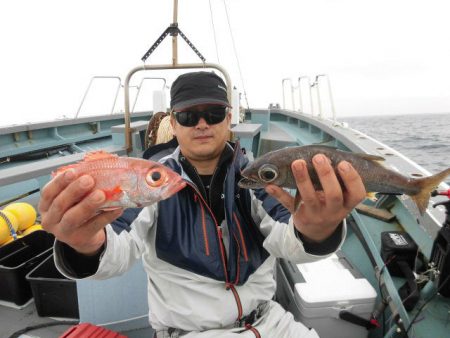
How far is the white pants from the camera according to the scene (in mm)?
1959

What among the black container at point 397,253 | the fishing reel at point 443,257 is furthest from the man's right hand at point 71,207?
the black container at point 397,253

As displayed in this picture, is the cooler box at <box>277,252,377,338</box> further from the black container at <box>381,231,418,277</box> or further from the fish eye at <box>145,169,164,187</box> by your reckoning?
the fish eye at <box>145,169,164,187</box>

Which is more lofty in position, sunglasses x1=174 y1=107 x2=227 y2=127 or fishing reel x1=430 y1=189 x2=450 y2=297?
sunglasses x1=174 y1=107 x2=227 y2=127

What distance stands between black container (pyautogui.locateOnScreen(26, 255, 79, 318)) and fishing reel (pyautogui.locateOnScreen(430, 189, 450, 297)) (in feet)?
10.0

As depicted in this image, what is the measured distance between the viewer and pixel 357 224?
140 inches

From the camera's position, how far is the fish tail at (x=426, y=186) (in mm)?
1691

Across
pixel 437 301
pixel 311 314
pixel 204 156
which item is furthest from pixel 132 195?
pixel 437 301

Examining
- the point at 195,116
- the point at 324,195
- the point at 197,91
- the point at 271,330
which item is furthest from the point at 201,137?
Result: the point at 271,330

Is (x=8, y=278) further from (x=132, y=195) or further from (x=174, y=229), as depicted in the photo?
(x=132, y=195)

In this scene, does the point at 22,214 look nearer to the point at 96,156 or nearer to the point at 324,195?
the point at 96,156

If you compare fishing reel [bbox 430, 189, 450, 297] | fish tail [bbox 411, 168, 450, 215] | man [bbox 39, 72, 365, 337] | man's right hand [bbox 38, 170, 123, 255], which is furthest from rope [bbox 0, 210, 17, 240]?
fishing reel [bbox 430, 189, 450, 297]

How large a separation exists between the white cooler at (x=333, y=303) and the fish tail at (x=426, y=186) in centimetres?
107

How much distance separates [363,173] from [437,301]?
1571 millimetres

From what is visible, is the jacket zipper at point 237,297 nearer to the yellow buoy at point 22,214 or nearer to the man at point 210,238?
the man at point 210,238
